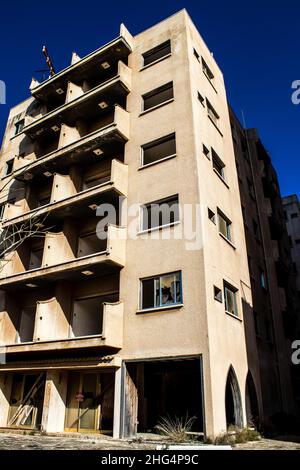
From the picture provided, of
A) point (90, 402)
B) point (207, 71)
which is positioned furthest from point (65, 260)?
point (207, 71)

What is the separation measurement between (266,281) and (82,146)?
50.8 ft

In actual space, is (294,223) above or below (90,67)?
above

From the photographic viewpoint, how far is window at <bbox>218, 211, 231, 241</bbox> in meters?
19.1

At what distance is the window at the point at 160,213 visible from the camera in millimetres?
17188

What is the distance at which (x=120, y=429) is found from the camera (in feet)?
47.1

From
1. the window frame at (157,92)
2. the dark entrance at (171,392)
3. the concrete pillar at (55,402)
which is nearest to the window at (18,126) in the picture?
the window frame at (157,92)

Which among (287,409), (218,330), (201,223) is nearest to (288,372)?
(287,409)

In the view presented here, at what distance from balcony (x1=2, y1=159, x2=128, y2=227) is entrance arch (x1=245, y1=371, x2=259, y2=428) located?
35.4ft

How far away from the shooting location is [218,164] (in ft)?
70.2

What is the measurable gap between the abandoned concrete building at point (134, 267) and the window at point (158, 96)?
79mm

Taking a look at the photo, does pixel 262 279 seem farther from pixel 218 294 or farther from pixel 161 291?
pixel 161 291

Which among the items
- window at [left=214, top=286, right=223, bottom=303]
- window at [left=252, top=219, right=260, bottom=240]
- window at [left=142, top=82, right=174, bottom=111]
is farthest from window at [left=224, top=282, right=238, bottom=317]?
window at [left=142, top=82, right=174, bottom=111]

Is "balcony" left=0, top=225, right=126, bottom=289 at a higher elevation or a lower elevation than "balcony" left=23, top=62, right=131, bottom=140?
lower

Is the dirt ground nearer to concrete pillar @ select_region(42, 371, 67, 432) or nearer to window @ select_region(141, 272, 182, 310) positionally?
concrete pillar @ select_region(42, 371, 67, 432)
